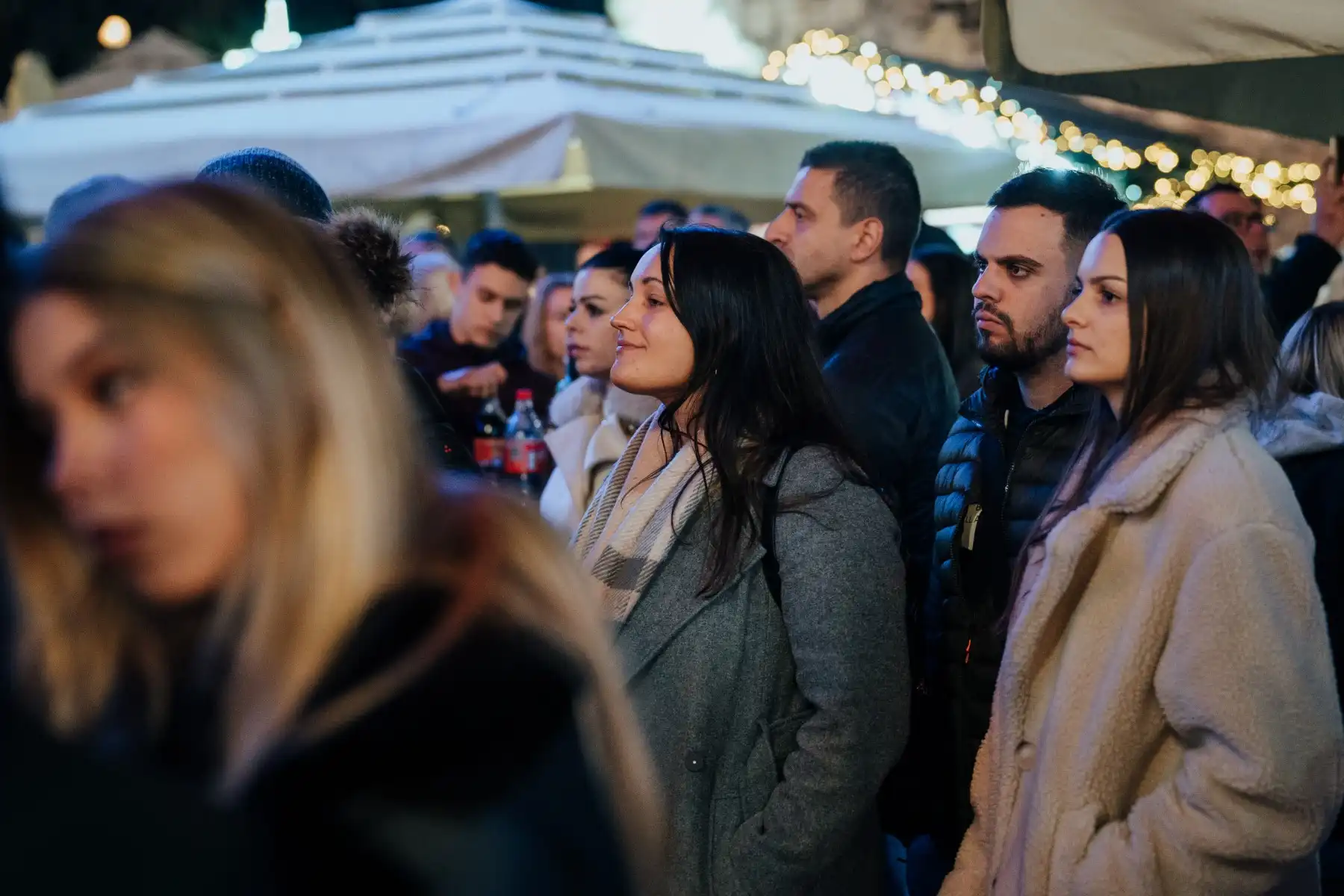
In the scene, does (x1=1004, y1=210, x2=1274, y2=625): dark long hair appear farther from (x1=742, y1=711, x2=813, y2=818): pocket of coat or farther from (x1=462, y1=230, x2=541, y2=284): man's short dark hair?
(x1=462, y1=230, x2=541, y2=284): man's short dark hair

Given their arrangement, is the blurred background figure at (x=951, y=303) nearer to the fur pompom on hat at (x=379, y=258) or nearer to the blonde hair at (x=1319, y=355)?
the blonde hair at (x=1319, y=355)

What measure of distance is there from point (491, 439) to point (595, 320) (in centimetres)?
73

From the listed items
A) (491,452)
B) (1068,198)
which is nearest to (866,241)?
(1068,198)

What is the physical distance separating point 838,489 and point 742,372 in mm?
339

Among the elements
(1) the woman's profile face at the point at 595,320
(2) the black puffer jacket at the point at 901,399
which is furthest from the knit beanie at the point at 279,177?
(1) the woman's profile face at the point at 595,320

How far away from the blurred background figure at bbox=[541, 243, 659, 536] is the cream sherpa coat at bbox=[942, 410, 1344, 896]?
1677mm

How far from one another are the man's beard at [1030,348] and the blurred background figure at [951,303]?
2363mm

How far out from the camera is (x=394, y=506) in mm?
1206

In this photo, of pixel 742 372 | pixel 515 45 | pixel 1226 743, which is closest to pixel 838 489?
pixel 742 372

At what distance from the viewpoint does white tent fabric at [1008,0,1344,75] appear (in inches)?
108

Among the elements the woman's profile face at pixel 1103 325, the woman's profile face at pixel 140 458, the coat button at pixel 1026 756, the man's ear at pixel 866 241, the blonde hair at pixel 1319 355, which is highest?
the woman's profile face at pixel 140 458

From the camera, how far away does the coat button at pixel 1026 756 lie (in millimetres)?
2449

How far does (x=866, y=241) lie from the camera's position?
13.4 ft

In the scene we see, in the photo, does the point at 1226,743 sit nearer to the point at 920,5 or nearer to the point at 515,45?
the point at 515,45
